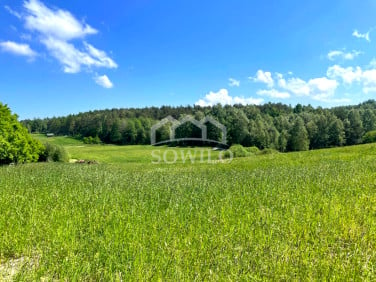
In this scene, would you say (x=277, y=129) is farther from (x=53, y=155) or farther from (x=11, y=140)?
(x=11, y=140)

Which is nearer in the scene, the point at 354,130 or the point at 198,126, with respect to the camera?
the point at 354,130

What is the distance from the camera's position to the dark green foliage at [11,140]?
→ 2935cm

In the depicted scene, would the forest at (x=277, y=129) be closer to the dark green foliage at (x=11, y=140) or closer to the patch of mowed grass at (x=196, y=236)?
the dark green foliage at (x=11, y=140)

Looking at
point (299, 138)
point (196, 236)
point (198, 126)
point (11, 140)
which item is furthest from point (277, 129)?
point (196, 236)

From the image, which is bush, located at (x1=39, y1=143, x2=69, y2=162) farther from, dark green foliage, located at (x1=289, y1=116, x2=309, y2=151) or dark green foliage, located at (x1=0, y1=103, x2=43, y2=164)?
dark green foliage, located at (x1=289, y1=116, x2=309, y2=151)

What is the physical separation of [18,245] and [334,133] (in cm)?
7910

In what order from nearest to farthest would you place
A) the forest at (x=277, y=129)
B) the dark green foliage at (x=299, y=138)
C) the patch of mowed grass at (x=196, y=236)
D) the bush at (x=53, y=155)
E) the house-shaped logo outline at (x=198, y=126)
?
→ the patch of mowed grass at (x=196, y=236)
the bush at (x=53, y=155)
the dark green foliage at (x=299, y=138)
the forest at (x=277, y=129)
the house-shaped logo outline at (x=198, y=126)

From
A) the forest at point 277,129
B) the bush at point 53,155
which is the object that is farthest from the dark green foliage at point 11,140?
the forest at point 277,129

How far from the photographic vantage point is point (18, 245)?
12.2 feet

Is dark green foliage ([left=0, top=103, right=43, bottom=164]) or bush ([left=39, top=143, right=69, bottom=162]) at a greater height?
dark green foliage ([left=0, top=103, right=43, bottom=164])

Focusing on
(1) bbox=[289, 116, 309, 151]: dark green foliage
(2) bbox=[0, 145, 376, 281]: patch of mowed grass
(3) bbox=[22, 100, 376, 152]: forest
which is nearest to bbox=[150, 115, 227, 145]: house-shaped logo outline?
(3) bbox=[22, 100, 376, 152]: forest

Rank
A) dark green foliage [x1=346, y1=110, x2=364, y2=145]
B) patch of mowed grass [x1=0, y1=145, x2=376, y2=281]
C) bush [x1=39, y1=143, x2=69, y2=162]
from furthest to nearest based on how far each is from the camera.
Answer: dark green foliage [x1=346, y1=110, x2=364, y2=145]
bush [x1=39, y1=143, x2=69, y2=162]
patch of mowed grass [x1=0, y1=145, x2=376, y2=281]

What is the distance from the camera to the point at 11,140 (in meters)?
30.8

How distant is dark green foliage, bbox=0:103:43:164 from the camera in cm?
2935
